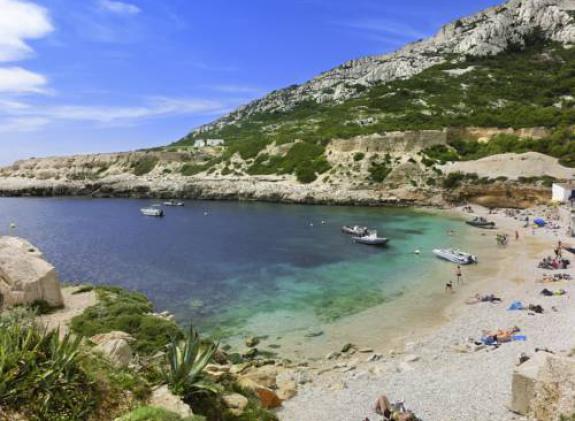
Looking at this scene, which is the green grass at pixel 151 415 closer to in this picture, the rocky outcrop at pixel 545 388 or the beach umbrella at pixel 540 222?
the rocky outcrop at pixel 545 388

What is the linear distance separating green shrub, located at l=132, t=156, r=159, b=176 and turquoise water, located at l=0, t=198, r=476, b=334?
1802 inches

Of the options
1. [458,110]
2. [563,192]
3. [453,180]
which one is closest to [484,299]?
[563,192]

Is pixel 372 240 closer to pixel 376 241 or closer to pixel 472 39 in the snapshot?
pixel 376 241

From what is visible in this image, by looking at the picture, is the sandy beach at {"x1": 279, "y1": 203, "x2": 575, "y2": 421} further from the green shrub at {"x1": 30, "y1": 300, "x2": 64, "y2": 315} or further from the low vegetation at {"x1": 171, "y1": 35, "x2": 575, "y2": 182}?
the low vegetation at {"x1": 171, "y1": 35, "x2": 575, "y2": 182}

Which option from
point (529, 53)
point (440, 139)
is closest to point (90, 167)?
point (440, 139)

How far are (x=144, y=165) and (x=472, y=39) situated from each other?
116 metres

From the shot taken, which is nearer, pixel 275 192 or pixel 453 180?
pixel 453 180

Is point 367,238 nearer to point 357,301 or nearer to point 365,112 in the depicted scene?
point 357,301

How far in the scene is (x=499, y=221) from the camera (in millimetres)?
57656

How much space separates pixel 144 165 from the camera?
125 m

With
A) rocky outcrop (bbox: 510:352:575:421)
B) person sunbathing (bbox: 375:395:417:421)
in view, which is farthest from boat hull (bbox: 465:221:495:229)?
person sunbathing (bbox: 375:395:417:421)

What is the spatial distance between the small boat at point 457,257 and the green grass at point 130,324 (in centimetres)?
2649

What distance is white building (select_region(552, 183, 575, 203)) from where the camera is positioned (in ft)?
191

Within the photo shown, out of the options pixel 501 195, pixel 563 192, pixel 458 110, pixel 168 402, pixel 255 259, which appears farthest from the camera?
pixel 458 110
